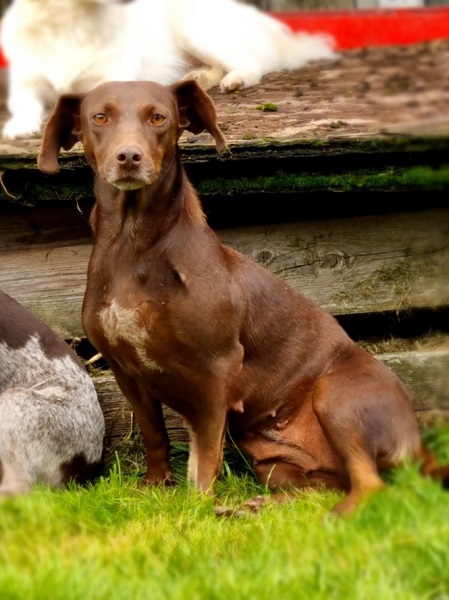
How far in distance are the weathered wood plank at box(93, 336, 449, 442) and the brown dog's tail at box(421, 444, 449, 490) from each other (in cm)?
174

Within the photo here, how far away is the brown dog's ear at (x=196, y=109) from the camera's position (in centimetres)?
433

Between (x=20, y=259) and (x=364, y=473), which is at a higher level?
(x=20, y=259)

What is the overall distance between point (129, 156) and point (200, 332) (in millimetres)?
799

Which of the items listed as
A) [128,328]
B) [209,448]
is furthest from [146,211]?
[209,448]

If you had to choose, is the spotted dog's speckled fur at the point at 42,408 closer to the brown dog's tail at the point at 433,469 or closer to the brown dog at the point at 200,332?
the brown dog at the point at 200,332

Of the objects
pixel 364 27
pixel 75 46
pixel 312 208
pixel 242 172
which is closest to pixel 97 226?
pixel 242 172

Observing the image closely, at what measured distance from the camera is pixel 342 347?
4.53m

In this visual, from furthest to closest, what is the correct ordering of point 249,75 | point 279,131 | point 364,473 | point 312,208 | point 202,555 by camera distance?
point 249,75 < point 312,208 < point 279,131 < point 364,473 < point 202,555

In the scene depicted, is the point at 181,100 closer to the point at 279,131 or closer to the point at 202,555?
the point at 279,131

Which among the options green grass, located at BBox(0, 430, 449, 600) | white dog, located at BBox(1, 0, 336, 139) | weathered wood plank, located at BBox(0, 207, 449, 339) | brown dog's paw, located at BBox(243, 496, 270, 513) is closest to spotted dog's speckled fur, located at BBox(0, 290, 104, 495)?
weathered wood plank, located at BBox(0, 207, 449, 339)

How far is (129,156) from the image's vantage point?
3855mm

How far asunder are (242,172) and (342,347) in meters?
1.15

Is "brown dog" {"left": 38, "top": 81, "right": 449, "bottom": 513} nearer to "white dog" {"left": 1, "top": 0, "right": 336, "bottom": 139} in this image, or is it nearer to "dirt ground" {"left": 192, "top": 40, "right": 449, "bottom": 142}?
"dirt ground" {"left": 192, "top": 40, "right": 449, "bottom": 142}

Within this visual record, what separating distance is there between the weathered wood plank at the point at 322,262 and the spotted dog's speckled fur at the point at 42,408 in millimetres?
511
